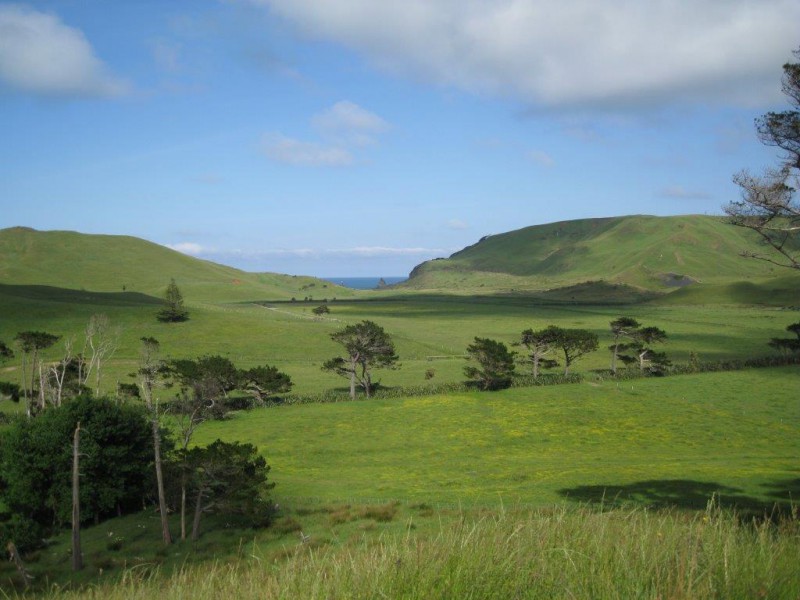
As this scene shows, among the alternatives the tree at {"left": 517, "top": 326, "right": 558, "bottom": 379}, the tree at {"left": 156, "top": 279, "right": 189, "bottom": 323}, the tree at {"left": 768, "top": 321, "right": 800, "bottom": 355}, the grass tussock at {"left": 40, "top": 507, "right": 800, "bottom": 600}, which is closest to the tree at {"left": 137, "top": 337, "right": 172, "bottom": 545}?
the tree at {"left": 156, "top": 279, "right": 189, "bottom": 323}

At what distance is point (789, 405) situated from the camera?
60094 mm

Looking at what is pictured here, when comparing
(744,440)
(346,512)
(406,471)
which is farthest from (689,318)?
(346,512)

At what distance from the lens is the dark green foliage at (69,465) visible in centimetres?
3938

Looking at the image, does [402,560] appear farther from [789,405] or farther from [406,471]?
[789,405]

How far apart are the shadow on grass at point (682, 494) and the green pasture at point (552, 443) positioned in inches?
3.9

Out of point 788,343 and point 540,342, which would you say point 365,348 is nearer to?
point 540,342

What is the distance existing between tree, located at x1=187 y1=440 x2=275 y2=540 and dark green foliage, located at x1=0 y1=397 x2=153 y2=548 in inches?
353

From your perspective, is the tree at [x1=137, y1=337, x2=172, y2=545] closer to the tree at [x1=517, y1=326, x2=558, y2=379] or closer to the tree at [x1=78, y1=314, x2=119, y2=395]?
the tree at [x1=78, y1=314, x2=119, y2=395]

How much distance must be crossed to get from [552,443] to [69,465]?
3693cm

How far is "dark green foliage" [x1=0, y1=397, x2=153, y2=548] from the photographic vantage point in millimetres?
39375

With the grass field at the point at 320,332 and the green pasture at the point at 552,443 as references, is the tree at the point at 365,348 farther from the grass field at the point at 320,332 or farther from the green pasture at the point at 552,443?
the grass field at the point at 320,332

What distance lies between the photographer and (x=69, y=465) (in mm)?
40156

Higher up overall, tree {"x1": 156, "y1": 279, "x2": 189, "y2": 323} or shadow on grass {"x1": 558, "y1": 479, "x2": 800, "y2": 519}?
tree {"x1": 156, "y1": 279, "x2": 189, "y2": 323}

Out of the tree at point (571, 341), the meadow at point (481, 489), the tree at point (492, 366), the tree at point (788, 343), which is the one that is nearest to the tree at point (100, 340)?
the meadow at point (481, 489)
